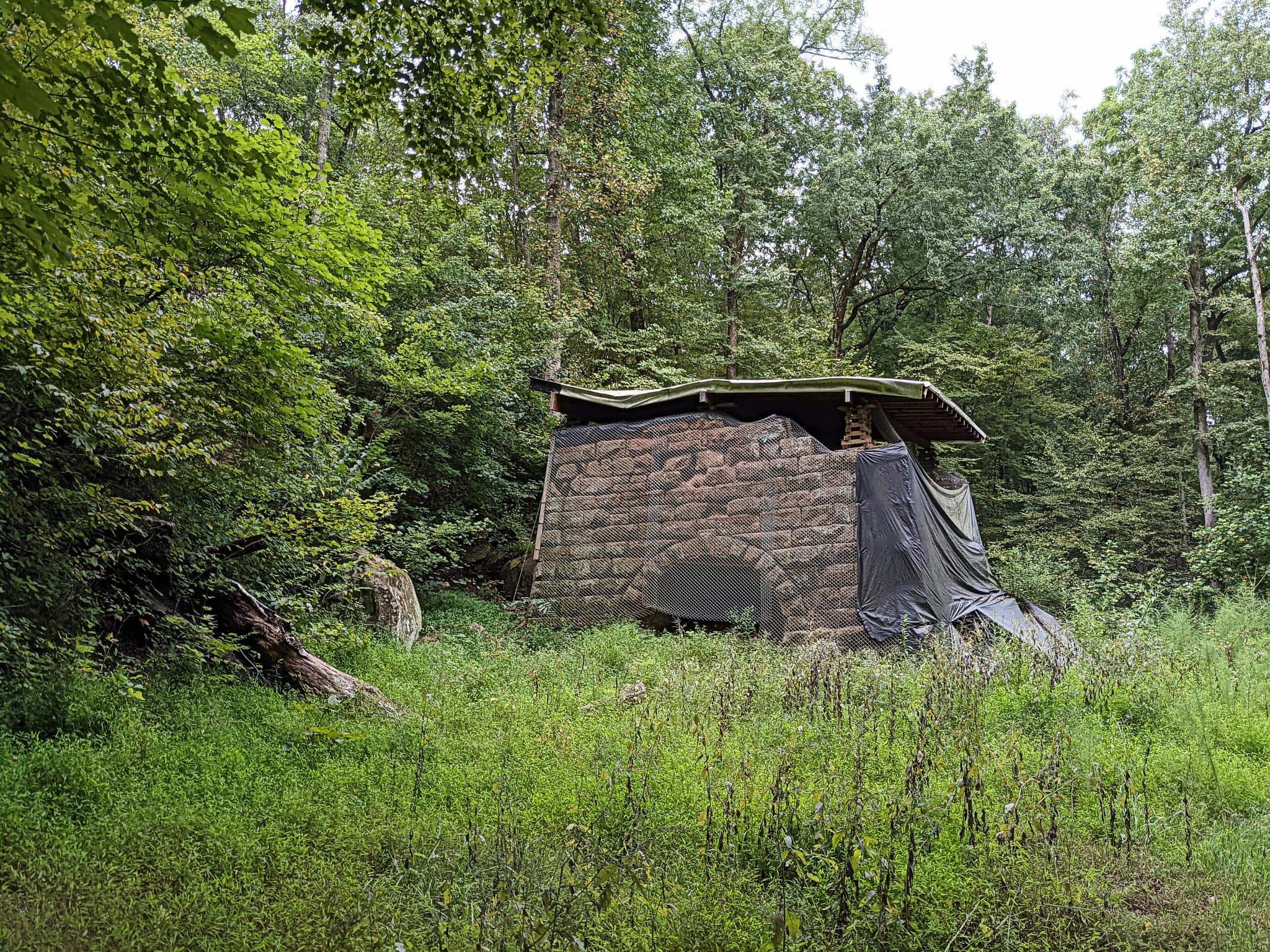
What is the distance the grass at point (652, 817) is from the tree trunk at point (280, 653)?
0.28m

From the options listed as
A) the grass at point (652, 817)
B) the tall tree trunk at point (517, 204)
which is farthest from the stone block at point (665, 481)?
the tall tree trunk at point (517, 204)

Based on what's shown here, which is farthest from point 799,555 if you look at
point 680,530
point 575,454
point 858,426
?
point 575,454

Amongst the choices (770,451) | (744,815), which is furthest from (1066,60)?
(744,815)

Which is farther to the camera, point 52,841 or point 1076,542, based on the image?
point 1076,542

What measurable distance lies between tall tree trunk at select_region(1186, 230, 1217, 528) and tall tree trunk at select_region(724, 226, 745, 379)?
31.4 ft

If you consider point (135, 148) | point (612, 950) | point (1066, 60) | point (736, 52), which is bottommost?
point (612, 950)

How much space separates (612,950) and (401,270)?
983 centimetres

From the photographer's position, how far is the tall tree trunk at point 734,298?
17.2 m

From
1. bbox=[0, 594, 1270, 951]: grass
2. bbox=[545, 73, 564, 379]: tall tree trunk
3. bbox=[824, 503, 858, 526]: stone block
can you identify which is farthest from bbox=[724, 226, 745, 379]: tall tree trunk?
bbox=[0, 594, 1270, 951]: grass

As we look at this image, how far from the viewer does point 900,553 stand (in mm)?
8141

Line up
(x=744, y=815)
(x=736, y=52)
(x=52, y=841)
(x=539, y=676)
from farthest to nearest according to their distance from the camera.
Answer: (x=736, y=52)
(x=539, y=676)
(x=744, y=815)
(x=52, y=841)

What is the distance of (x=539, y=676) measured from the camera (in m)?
6.20

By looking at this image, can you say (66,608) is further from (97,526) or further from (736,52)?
(736,52)

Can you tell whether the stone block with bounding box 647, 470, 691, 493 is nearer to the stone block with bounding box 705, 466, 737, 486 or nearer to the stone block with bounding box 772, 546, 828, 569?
the stone block with bounding box 705, 466, 737, 486
